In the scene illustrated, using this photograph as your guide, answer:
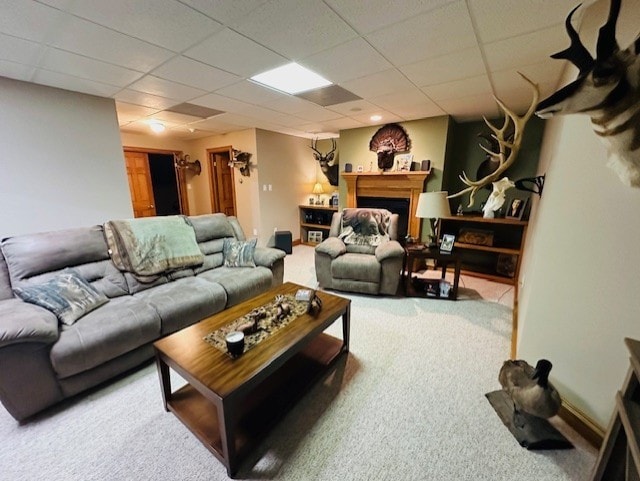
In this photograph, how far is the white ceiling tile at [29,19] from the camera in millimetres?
1379

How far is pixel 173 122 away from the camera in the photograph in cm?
410

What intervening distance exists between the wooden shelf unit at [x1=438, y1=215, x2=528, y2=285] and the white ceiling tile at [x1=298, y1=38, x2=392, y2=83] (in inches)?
82.3

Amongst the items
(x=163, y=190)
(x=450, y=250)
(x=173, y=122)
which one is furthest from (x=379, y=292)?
(x=163, y=190)

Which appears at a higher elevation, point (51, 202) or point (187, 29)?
point (187, 29)

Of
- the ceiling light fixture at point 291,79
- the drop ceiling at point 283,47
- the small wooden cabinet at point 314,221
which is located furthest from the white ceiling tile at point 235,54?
the small wooden cabinet at point 314,221

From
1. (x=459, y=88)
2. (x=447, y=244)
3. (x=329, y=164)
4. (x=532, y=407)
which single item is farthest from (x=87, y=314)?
→ (x=329, y=164)

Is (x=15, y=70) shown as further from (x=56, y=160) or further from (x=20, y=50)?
(x=56, y=160)

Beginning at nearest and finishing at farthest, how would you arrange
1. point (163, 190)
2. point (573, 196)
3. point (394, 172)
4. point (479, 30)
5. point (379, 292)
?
point (573, 196) → point (479, 30) → point (379, 292) → point (394, 172) → point (163, 190)

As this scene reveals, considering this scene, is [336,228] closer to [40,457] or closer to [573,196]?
[573,196]

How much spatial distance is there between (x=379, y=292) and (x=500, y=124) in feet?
9.79

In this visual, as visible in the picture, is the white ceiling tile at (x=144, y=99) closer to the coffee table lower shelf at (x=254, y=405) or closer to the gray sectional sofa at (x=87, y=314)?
the gray sectional sofa at (x=87, y=314)

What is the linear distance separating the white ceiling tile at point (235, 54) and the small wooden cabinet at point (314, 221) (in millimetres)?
3256

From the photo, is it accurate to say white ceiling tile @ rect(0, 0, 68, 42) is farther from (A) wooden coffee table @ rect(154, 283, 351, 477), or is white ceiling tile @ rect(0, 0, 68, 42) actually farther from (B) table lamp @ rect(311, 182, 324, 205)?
(B) table lamp @ rect(311, 182, 324, 205)

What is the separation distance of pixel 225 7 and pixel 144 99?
218cm
